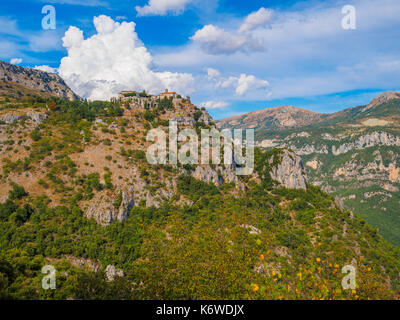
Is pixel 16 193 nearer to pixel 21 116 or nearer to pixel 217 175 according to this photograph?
pixel 21 116

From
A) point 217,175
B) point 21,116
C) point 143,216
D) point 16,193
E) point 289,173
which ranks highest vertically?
point 21,116

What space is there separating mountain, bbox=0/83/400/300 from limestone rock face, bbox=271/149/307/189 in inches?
18.7

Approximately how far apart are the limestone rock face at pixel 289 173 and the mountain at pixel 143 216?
47 centimetres

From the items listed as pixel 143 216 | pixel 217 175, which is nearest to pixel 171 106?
pixel 217 175

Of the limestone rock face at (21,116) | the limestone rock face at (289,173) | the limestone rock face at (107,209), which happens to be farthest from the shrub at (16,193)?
the limestone rock face at (289,173)

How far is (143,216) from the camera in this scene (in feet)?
243

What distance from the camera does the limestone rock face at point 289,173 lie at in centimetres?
11162

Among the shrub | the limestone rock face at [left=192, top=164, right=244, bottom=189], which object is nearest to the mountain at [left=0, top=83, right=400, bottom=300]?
the shrub

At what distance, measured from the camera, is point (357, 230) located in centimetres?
9269

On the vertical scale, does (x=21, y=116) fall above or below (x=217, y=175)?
above

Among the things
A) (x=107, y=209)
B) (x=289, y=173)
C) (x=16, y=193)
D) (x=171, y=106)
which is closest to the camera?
(x=16, y=193)

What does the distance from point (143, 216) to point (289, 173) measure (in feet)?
232
